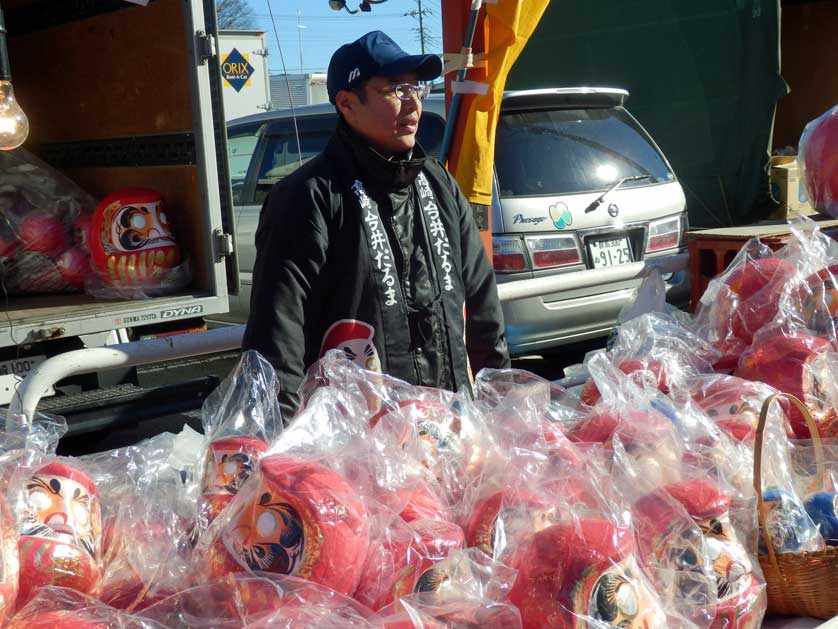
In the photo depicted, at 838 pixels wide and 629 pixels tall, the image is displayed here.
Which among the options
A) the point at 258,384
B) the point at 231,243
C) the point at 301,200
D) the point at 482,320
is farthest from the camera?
the point at 231,243

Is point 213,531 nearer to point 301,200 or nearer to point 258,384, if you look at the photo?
point 258,384

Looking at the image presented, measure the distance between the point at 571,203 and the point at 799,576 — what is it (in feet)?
13.5

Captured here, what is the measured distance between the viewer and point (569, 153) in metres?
5.97

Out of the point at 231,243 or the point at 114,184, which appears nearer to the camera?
the point at 231,243

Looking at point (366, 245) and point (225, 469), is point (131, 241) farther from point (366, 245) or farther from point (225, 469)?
point (225, 469)

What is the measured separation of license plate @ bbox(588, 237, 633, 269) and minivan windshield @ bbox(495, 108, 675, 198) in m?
0.35

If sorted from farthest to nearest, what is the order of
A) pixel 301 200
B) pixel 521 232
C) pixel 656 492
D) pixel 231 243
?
pixel 521 232
pixel 231 243
pixel 301 200
pixel 656 492

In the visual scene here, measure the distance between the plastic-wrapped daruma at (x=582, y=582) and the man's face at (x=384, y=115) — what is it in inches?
57.7

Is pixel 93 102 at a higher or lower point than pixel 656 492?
higher

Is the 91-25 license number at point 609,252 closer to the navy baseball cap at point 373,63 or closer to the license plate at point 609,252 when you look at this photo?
the license plate at point 609,252

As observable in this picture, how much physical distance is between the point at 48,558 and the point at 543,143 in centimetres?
486

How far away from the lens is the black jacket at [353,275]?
2562mm

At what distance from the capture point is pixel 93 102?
4.74 m

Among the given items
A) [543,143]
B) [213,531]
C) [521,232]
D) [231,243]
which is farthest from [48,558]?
[543,143]
